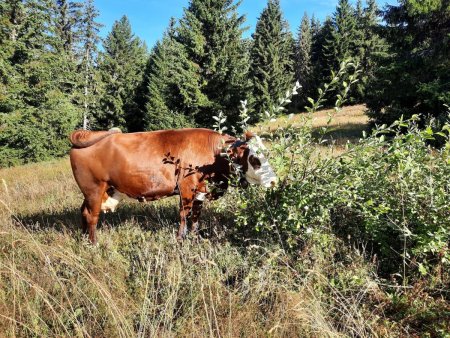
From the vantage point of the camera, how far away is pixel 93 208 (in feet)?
13.4

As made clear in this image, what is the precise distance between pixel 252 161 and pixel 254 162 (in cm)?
3

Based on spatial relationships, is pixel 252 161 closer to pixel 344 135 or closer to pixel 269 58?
pixel 344 135

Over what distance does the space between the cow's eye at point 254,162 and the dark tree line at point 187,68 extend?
663 mm

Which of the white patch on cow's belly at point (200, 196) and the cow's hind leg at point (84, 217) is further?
the cow's hind leg at point (84, 217)

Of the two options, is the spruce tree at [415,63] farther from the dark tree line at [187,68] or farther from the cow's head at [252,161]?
the cow's head at [252,161]

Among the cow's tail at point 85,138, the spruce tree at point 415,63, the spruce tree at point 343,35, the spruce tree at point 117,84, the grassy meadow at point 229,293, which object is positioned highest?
the spruce tree at point 343,35

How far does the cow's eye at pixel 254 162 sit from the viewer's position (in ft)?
11.0

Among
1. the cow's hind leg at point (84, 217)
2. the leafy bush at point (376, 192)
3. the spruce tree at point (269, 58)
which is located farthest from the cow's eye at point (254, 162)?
the spruce tree at point (269, 58)

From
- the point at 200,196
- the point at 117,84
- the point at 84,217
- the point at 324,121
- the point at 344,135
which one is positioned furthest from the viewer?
the point at 117,84

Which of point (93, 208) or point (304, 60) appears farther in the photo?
point (304, 60)

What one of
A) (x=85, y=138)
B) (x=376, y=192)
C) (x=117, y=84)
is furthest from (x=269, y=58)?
(x=376, y=192)

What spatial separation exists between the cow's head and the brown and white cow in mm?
198

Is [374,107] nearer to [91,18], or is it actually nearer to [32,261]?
[32,261]

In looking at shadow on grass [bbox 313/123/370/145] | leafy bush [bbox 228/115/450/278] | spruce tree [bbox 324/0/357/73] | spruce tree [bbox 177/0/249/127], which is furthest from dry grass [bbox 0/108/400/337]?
spruce tree [bbox 324/0/357/73]
